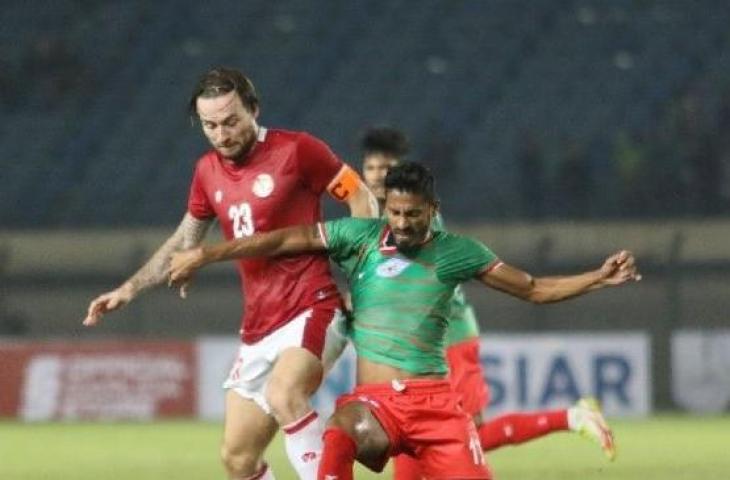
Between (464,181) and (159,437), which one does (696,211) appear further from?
(159,437)

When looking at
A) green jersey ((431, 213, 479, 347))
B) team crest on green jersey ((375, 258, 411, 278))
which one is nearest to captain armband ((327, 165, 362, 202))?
team crest on green jersey ((375, 258, 411, 278))

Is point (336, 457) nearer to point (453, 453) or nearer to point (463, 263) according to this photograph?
point (453, 453)

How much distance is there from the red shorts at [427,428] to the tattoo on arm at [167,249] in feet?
3.40

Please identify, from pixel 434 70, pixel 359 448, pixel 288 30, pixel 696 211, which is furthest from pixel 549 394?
pixel 359 448

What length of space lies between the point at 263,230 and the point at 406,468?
1016 mm

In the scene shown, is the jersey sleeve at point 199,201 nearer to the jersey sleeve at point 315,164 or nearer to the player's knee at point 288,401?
the jersey sleeve at point 315,164

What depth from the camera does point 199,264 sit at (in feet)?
19.8

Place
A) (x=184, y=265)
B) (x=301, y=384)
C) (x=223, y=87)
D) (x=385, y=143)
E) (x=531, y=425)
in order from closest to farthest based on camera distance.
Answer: (x=184, y=265) < (x=301, y=384) < (x=223, y=87) < (x=385, y=143) < (x=531, y=425)

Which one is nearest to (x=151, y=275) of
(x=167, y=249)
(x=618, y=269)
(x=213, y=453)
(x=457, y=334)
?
(x=167, y=249)

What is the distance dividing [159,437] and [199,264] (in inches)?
341

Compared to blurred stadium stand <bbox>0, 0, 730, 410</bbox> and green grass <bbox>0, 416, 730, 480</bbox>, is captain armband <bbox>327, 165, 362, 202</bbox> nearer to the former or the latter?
Answer: green grass <bbox>0, 416, 730, 480</bbox>

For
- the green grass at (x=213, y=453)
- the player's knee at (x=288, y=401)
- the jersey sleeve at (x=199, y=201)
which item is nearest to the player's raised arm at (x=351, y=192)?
the jersey sleeve at (x=199, y=201)

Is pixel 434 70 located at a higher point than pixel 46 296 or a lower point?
higher

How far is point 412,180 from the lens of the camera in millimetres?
6066
